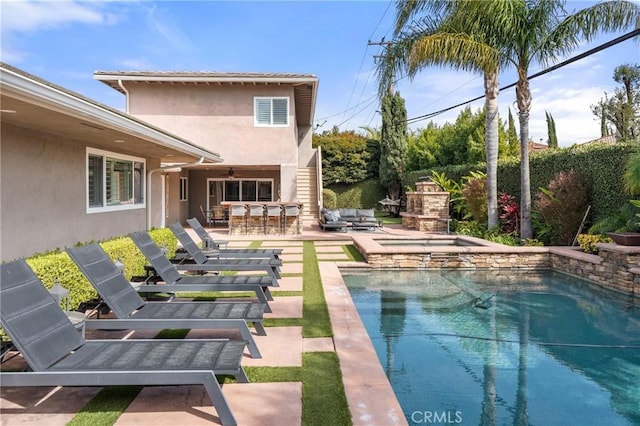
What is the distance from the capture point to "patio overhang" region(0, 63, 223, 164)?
3.68 meters

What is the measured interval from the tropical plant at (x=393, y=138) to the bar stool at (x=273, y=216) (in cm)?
1282

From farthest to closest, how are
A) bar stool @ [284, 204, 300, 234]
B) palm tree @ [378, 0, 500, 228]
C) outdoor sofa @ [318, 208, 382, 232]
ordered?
outdoor sofa @ [318, 208, 382, 232], bar stool @ [284, 204, 300, 234], palm tree @ [378, 0, 500, 228]

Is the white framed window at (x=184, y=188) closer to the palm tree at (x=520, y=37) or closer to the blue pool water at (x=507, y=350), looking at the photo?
the palm tree at (x=520, y=37)

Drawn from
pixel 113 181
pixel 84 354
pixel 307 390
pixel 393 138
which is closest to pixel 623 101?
pixel 393 138

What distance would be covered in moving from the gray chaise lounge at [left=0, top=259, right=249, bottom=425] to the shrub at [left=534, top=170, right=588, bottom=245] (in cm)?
1109

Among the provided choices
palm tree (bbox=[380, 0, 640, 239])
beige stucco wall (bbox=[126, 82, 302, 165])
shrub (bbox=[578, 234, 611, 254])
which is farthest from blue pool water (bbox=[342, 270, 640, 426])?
beige stucco wall (bbox=[126, 82, 302, 165])

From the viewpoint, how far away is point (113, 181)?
31.7ft

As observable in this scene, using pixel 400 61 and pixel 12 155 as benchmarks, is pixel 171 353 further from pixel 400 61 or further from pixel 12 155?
pixel 400 61

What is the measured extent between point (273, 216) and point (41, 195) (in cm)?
1130

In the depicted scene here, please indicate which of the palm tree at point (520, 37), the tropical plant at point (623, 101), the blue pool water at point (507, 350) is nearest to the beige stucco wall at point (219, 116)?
the palm tree at point (520, 37)

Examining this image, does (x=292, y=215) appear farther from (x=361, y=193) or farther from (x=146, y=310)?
(x=361, y=193)

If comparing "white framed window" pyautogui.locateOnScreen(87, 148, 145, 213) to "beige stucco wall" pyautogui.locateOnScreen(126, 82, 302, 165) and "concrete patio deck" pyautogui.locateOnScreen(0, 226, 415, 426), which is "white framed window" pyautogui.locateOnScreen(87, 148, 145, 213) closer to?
"concrete patio deck" pyautogui.locateOnScreen(0, 226, 415, 426)

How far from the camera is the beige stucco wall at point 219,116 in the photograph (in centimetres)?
1884

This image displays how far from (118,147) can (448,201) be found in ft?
46.7
